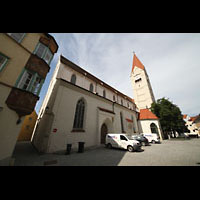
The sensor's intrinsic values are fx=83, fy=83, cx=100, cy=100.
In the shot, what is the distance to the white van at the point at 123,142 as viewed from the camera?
8.88 meters

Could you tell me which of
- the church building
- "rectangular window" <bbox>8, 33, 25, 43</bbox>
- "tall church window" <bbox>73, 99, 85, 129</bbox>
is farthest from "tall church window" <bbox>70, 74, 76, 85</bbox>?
"rectangular window" <bbox>8, 33, 25, 43</bbox>

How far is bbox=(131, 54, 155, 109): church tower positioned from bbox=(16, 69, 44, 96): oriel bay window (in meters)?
32.4

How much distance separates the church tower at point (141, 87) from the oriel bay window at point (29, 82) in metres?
32.4

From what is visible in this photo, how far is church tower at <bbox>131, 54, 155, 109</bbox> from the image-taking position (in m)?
31.4

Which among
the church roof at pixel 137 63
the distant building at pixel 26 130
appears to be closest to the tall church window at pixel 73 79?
the distant building at pixel 26 130

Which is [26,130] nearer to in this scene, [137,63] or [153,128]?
[153,128]

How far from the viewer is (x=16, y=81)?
18.7 feet

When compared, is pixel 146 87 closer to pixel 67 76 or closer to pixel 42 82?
pixel 67 76

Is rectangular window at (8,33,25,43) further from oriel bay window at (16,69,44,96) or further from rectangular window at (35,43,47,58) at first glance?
oriel bay window at (16,69,44,96)

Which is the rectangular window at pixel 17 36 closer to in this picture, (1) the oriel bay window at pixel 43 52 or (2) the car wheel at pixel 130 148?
(1) the oriel bay window at pixel 43 52

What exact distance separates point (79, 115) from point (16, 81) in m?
6.85
